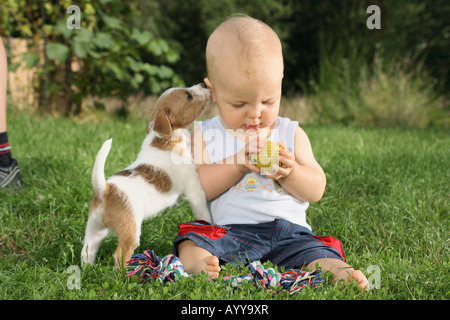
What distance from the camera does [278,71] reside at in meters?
2.12

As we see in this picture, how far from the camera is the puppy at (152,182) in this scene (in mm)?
2143

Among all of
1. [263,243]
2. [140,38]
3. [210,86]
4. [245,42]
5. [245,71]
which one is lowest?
[263,243]

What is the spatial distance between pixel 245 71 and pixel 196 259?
879 mm

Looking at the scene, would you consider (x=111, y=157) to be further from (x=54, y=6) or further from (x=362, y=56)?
(x=362, y=56)

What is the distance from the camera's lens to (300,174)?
92.4 inches

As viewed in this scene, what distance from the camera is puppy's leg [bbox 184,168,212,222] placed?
8.05 ft

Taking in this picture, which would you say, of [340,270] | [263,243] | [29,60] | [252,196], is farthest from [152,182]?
[29,60]

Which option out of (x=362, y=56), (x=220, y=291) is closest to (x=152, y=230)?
(x=220, y=291)

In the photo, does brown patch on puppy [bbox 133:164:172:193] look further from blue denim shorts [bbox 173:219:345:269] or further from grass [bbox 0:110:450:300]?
grass [bbox 0:110:450:300]

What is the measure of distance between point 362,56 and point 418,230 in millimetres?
8030

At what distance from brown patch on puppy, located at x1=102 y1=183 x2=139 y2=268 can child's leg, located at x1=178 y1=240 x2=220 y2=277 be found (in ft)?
0.81

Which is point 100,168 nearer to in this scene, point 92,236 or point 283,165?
point 92,236
